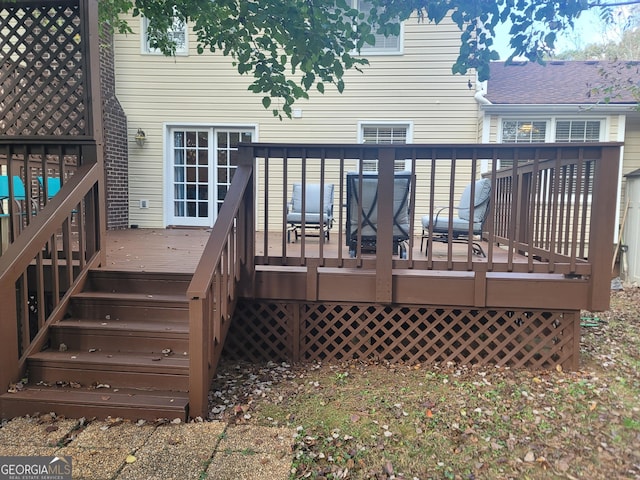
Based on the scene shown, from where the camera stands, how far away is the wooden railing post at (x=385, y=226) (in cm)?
321

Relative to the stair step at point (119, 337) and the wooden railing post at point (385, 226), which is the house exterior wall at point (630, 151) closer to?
the wooden railing post at point (385, 226)

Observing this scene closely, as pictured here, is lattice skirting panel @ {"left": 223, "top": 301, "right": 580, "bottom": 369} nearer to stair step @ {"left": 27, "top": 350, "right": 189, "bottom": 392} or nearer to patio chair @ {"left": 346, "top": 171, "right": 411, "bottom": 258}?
patio chair @ {"left": 346, "top": 171, "right": 411, "bottom": 258}

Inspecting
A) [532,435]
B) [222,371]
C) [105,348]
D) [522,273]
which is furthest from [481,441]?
[105,348]

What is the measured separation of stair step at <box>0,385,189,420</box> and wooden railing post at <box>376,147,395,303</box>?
1590 mm

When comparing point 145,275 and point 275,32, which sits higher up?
point 275,32

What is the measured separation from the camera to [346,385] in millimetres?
3057

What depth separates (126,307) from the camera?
10.5 ft

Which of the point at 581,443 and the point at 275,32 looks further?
the point at 275,32

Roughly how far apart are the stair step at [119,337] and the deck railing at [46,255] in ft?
0.42

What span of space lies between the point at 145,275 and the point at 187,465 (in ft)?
5.66

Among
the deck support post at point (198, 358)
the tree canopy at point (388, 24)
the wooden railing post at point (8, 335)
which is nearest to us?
the deck support post at point (198, 358)

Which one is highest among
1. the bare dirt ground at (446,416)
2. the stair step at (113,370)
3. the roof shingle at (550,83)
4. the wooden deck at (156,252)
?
the roof shingle at (550,83)

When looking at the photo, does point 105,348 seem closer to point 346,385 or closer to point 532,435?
point 346,385

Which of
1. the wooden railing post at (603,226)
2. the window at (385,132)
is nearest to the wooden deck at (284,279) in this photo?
the wooden railing post at (603,226)
